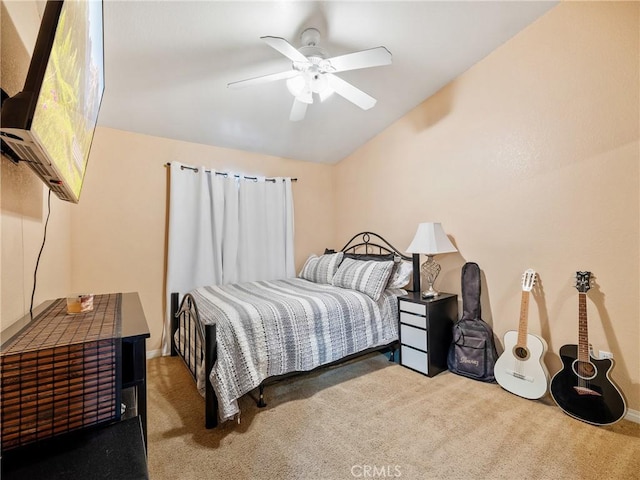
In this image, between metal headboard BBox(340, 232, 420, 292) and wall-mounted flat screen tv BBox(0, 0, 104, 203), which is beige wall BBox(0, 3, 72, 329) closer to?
wall-mounted flat screen tv BBox(0, 0, 104, 203)

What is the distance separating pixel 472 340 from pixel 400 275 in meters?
0.87

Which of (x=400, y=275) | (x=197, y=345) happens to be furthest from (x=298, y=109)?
(x=197, y=345)

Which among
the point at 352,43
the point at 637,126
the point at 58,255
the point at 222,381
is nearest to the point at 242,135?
the point at 352,43

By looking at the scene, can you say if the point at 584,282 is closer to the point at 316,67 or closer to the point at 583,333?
the point at 583,333

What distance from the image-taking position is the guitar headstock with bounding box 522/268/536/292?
227cm

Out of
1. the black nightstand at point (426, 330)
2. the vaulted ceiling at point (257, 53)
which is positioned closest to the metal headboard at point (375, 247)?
the black nightstand at point (426, 330)

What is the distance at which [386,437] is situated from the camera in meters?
1.76

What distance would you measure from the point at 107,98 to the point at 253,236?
1.92 m

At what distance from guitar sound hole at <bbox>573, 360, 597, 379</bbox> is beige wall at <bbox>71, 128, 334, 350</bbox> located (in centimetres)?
365

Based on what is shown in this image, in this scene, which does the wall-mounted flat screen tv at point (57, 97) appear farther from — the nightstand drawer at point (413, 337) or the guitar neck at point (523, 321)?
the guitar neck at point (523, 321)

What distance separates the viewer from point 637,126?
1872mm

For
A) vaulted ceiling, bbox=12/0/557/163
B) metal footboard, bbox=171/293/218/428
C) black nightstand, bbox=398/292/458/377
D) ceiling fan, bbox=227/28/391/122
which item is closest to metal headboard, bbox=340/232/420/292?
A: black nightstand, bbox=398/292/458/377

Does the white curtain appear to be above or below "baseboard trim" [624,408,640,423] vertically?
above

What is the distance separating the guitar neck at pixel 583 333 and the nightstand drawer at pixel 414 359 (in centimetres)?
106
